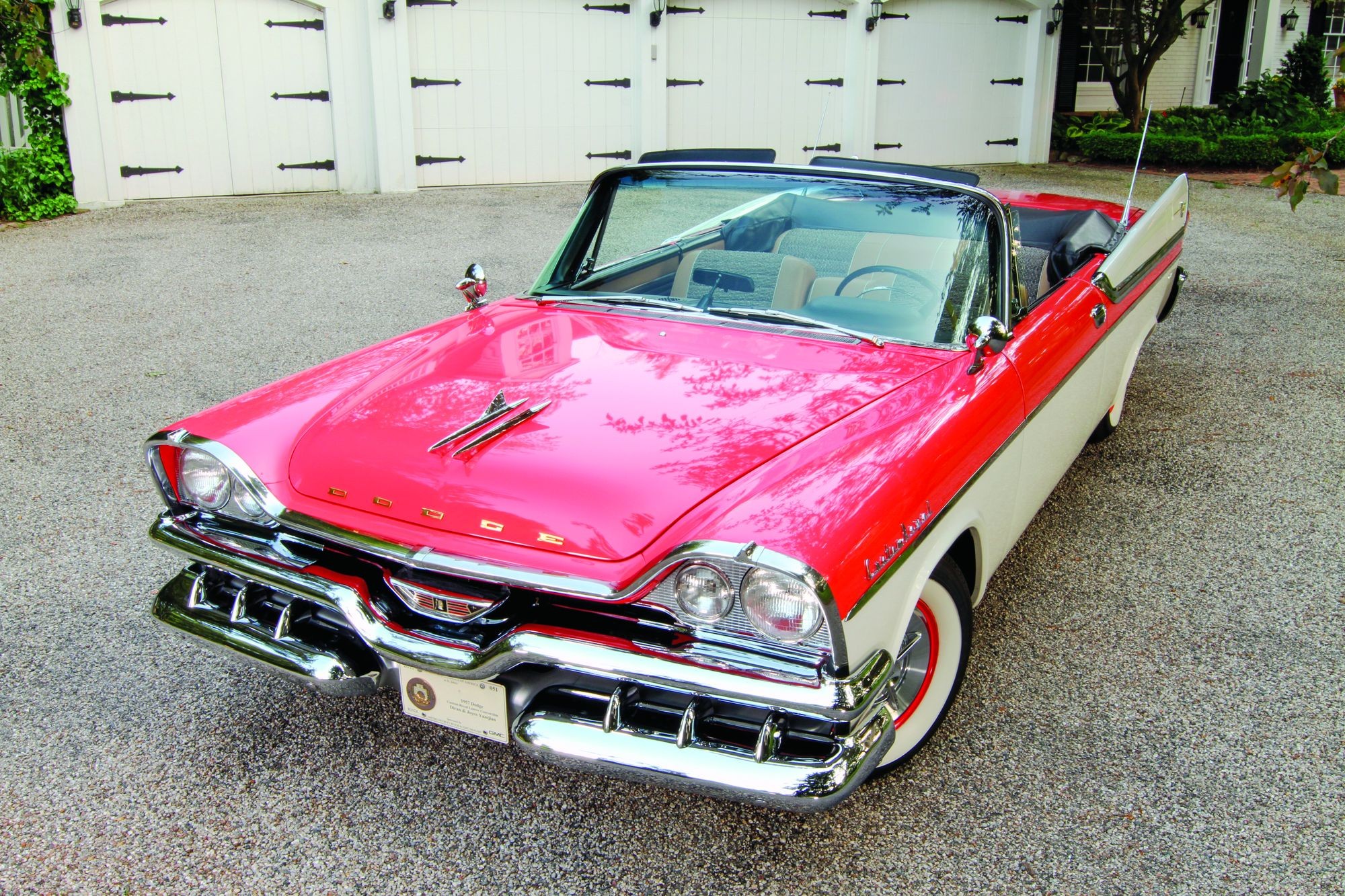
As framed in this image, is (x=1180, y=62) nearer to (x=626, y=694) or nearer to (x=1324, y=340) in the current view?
(x=1324, y=340)

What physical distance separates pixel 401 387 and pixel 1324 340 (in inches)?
231

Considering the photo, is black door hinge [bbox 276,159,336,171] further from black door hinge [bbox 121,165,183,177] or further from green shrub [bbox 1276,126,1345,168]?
green shrub [bbox 1276,126,1345,168]

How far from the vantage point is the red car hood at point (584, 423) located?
91.9 inches

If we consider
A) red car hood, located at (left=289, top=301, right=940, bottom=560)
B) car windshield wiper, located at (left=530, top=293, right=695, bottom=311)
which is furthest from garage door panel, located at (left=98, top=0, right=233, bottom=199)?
red car hood, located at (left=289, top=301, right=940, bottom=560)

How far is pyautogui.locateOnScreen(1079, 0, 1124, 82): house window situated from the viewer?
15163mm

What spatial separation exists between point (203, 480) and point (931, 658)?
6.10ft

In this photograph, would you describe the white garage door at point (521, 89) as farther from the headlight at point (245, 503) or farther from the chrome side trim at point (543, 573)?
the chrome side trim at point (543, 573)

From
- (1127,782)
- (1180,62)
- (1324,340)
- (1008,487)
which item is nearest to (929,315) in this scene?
(1008,487)

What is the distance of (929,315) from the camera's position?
3.12m

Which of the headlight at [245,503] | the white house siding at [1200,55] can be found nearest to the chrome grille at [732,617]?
the headlight at [245,503]

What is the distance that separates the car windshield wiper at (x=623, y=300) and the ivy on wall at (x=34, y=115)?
26.7 ft

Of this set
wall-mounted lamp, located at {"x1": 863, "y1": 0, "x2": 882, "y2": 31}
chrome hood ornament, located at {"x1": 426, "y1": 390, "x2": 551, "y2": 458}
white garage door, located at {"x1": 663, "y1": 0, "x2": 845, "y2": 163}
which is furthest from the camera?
wall-mounted lamp, located at {"x1": 863, "y1": 0, "x2": 882, "y2": 31}

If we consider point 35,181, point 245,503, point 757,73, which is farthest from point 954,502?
point 757,73

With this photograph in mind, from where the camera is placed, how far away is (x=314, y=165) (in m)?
11.2
